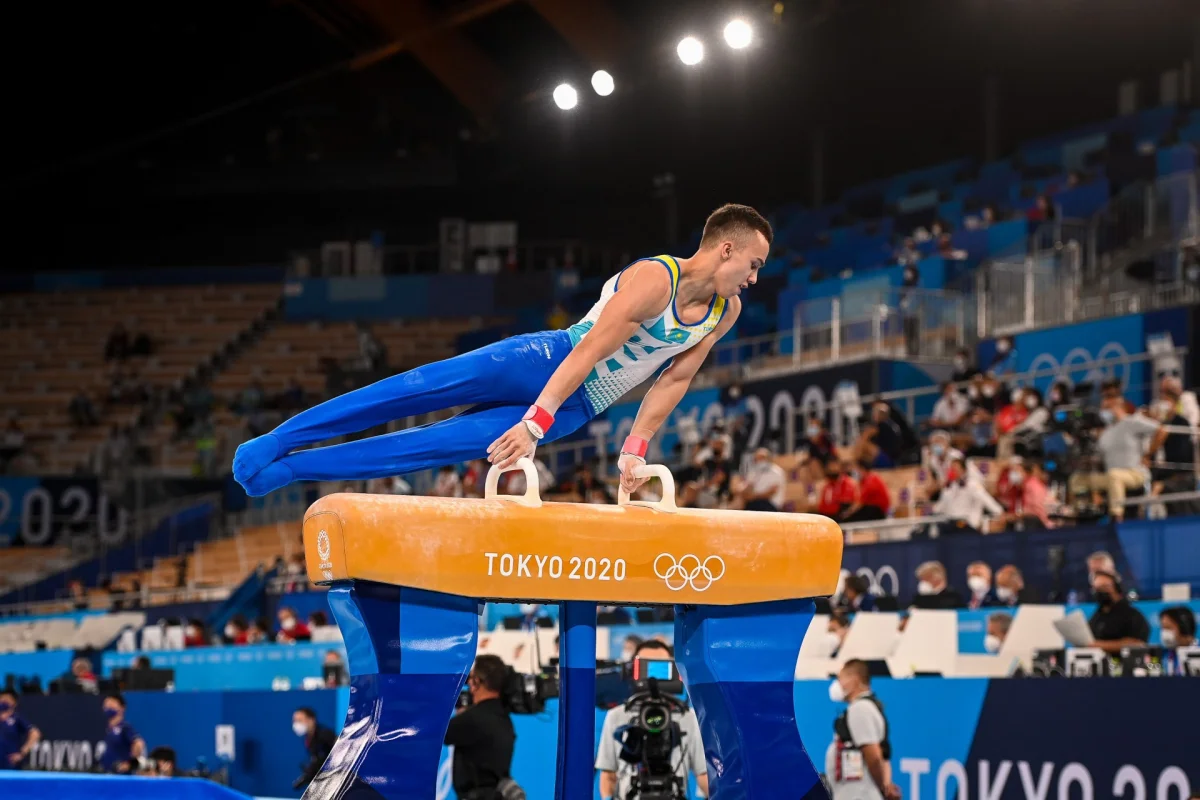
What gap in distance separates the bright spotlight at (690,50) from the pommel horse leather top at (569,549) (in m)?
13.2

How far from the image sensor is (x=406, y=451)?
15.1ft

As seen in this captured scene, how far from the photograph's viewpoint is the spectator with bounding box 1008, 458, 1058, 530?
36.4 ft

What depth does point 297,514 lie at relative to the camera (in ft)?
73.9

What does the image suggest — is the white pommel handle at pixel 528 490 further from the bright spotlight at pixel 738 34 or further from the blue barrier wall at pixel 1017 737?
the bright spotlight at pixel 738 34

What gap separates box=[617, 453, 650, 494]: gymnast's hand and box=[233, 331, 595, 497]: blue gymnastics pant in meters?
0.28

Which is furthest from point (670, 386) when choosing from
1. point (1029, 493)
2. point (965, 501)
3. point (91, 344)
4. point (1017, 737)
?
point (91, 344)

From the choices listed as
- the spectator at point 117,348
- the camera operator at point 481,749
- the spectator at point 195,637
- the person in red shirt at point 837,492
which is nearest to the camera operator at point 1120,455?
the person in red shirt at point 837,492

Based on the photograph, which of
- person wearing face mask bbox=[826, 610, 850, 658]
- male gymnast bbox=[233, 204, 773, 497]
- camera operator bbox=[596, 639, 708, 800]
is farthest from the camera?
person wearing face mask bbox=[826, 610, 850, 658]

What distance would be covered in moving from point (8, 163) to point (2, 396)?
226 inches

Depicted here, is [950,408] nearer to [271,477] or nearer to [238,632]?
[238,632]

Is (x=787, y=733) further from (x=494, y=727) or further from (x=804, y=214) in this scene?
(x=804, y=214)

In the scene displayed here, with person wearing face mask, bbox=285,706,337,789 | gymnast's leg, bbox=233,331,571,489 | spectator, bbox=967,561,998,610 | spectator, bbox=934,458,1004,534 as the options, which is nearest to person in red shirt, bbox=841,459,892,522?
spectator, bbox=934,458,1004,534

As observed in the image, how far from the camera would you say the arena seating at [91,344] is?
89.1 feet

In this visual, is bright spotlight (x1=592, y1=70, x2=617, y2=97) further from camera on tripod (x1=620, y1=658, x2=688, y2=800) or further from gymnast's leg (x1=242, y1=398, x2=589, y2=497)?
gymnast's leg (x1=242, y1=398, x2=589, y2=497)
